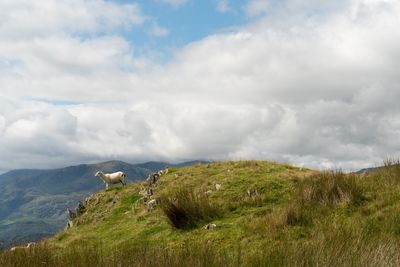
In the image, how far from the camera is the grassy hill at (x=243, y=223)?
6.18 metres

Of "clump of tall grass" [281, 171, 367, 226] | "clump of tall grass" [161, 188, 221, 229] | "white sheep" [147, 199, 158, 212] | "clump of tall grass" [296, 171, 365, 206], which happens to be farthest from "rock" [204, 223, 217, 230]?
"white sheep" [147, 199, 158, 212]

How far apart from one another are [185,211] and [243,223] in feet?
6.49

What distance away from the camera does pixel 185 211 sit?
1320 centimetres

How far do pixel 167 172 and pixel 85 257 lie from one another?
47.9 feet

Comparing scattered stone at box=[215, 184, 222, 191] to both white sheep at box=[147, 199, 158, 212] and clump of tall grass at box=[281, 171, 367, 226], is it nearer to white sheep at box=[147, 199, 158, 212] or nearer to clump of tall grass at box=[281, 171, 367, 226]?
white sheep at box=[147, 199, 158, 212]

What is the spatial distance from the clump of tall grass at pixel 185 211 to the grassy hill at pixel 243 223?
30mm

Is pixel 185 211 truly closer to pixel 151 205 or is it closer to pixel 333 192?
pixel 151 205

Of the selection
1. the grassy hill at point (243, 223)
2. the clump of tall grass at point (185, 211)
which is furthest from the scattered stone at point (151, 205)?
the clump of tall grass at point (185, 211)

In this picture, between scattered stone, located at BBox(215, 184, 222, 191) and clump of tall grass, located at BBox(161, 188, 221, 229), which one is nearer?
clump of tall grass, located at BBox(161, 188, 221, 229)

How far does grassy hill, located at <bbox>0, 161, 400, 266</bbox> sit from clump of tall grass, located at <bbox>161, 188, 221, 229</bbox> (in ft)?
0.10

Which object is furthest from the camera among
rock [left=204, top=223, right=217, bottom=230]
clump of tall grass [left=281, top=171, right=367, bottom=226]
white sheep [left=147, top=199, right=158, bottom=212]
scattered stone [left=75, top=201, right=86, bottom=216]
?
scattered stone [left=75, top=201, right=86, bottom=216]

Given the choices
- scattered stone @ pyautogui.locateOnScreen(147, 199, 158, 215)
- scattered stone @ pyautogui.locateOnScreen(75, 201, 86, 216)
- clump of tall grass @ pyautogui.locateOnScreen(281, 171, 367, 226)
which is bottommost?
scattered stone @ pyautogui.locateOnScreen(75, 201, 86, 216)

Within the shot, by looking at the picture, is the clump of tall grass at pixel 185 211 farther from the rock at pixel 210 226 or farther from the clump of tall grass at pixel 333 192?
the clump of tall grass at pixel 333 192

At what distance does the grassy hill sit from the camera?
6180 millimetres
